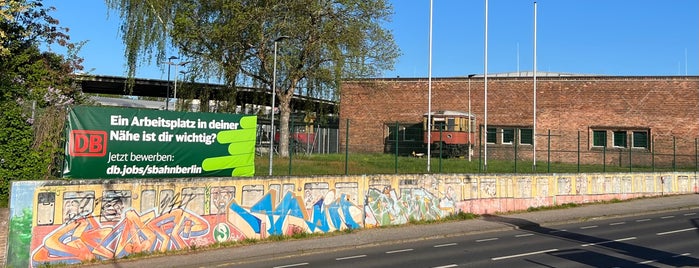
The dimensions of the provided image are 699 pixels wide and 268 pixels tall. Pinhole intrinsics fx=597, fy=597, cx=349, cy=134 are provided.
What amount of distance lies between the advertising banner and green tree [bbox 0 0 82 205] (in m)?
0.61

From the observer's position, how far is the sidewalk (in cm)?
1324

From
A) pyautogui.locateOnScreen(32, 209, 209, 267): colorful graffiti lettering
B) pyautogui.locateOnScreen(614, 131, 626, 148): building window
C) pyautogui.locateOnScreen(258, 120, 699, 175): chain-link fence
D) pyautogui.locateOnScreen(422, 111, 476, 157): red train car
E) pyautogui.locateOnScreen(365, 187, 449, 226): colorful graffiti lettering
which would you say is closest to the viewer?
pyautogui.locateOnScreen(32, 209, 209, 267): colorful graffiti lettering

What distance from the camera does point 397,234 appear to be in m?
17.2

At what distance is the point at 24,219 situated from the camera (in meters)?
12.0

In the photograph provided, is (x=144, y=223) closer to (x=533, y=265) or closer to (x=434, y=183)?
(x=533, y=265)

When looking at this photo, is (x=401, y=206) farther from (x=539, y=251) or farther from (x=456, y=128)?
(x=456, y=128)

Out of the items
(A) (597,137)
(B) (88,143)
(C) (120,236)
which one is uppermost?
(A) (597,137)

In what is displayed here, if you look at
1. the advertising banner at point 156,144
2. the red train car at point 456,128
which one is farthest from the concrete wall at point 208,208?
the red train car at point 456,128

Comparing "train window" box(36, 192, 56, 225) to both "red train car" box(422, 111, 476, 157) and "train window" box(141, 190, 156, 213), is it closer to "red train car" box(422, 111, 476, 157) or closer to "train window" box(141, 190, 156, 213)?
"train window" box(141, 190, 156, 213)

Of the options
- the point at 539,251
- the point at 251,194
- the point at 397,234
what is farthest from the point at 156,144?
the point at 539,251

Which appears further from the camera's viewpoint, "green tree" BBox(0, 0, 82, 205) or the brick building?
the brick building

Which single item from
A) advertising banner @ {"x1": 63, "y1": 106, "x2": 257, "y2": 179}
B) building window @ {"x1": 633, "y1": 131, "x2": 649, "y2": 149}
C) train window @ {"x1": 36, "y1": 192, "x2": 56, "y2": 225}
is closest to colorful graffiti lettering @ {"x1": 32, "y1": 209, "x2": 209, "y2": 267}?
train window @ {"x1": 36, "y1": 192, "x2": 56, "y2": 225}

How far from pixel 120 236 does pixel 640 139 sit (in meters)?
39.1

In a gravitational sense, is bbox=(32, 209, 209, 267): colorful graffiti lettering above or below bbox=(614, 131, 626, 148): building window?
below
